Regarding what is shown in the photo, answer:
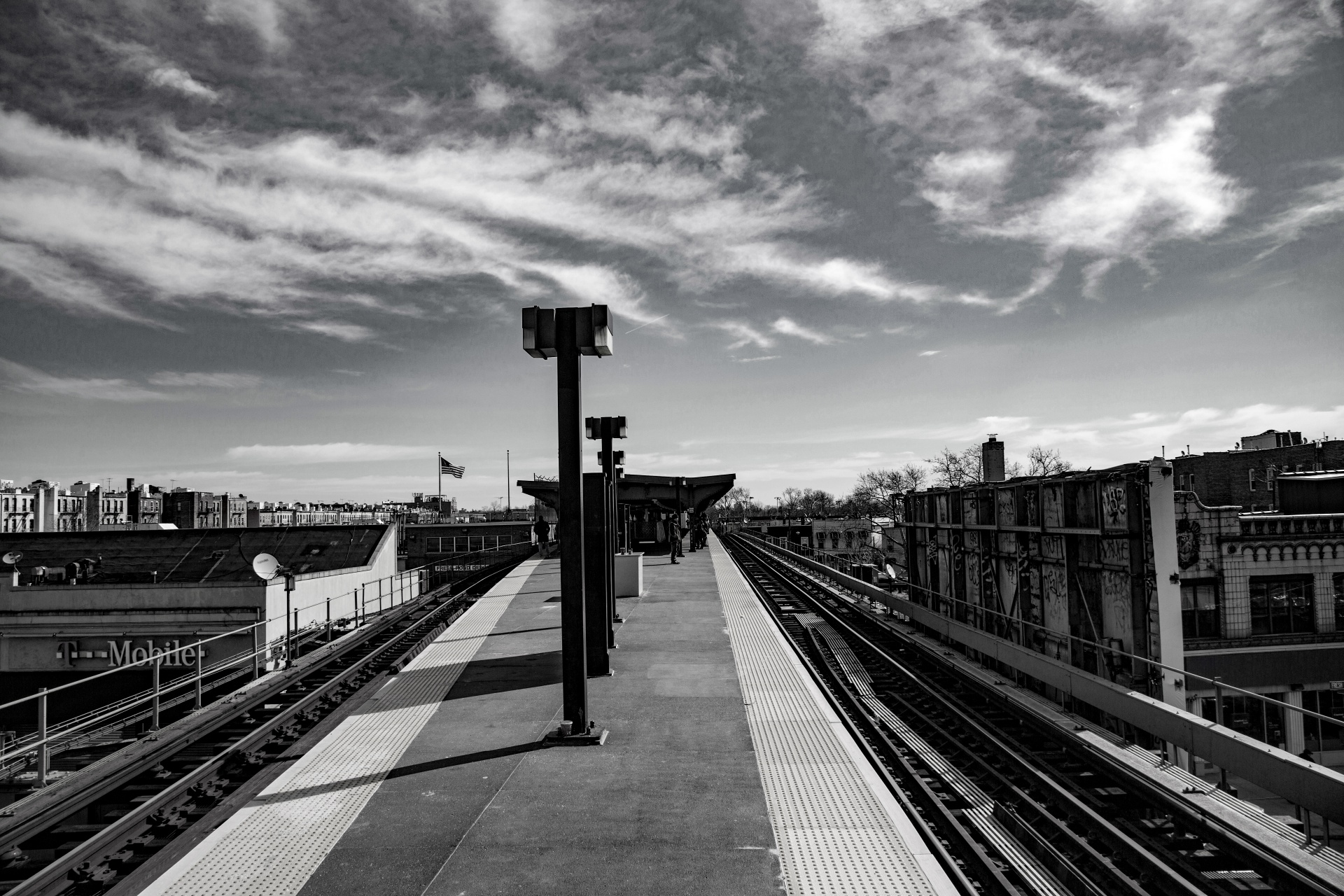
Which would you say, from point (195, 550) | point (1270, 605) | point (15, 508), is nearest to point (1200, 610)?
point (1270, 605)

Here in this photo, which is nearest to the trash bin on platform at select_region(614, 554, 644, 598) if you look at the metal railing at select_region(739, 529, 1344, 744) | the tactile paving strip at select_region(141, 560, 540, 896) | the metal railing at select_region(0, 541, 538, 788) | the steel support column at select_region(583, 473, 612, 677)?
the metal railing at select_region(0, 541, 538, 788)

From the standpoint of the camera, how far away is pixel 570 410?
8.89m

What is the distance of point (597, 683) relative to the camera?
1148 centimetres

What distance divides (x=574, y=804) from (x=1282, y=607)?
2094cm

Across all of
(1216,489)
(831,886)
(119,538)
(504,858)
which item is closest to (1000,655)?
(831,886)

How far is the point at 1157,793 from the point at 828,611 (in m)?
14.9

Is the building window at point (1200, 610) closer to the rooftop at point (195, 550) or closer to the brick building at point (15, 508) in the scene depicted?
the rooftop at point (195, 550)

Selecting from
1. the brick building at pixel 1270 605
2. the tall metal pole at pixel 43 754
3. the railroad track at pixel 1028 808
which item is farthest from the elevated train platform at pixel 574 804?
the brick building at pixel 1270 605

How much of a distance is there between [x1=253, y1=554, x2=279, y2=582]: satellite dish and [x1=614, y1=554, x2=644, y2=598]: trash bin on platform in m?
8.78

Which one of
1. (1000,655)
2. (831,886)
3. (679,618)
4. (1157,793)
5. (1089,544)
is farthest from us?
(679,618)

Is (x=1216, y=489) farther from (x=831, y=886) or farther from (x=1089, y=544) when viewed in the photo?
(x=831, y=886)

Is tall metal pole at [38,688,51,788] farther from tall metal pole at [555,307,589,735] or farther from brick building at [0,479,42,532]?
brick building at [0,479,42,532]

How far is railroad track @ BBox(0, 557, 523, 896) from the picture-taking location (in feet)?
19.4

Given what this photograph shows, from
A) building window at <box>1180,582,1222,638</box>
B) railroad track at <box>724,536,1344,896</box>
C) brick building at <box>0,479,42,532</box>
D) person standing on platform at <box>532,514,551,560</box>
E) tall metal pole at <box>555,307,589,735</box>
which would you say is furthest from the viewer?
brick building at <box>0,479,42,532</box>
